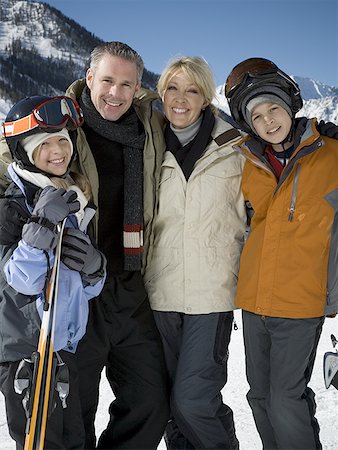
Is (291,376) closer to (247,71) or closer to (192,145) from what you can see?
(192,145)

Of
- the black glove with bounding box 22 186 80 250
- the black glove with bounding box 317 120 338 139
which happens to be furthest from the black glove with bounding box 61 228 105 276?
the black glove with bounding box 317 120 338 139

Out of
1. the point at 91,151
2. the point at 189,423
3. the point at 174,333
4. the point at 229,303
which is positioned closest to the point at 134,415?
the point at 189,423

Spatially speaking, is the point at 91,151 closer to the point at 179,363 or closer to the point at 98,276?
the point at 98,276

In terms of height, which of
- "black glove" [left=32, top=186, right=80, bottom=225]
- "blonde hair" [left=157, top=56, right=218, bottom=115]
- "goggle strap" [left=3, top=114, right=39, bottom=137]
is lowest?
"black glove" [left=32, top=186, right=80, bottom=225]

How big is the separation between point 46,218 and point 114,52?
3.53 ft

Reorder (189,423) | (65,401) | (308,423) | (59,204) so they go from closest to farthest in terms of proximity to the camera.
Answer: (59,204) → (65,401) → (308,423) → (189,423)

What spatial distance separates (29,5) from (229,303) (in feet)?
374

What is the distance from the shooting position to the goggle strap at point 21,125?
2.21 m

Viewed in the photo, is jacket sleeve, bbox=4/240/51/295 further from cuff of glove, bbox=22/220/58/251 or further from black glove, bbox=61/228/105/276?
black glove, bbox=61/228/105/276

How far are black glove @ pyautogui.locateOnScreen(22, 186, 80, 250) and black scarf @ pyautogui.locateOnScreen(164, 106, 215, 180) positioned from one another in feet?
2.45

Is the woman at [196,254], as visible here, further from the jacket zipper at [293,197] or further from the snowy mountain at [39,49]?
A: the snowy mountain at [39,49]

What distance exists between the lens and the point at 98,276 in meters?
2.23

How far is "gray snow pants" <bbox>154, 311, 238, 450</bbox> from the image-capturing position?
2525 millimetres

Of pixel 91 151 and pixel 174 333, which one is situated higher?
pixel 91 151
